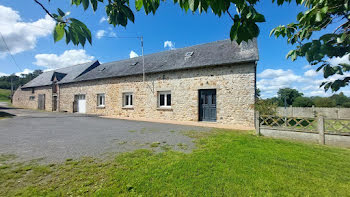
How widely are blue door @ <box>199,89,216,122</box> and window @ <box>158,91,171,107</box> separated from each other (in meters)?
2.57

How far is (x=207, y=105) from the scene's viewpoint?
9.51m

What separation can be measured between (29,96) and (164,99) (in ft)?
84.3

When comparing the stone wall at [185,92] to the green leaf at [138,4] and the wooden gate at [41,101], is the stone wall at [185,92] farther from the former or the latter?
the wooden gate at [41,101]

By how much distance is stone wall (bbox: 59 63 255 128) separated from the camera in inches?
326

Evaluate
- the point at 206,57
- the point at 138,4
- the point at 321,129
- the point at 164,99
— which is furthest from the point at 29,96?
the point at 321,129

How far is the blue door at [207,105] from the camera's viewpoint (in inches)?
367

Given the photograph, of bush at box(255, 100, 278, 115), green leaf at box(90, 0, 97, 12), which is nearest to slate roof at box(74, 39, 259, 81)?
bush at box(255, 100, 278, 115)

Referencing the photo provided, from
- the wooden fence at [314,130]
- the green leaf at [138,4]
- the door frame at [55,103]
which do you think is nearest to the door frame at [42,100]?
the door frame at [55,103]

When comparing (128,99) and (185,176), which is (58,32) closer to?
(185,176)

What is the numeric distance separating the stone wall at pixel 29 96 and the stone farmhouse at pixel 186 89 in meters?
6.31

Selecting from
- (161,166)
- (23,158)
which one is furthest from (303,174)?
(23,158)

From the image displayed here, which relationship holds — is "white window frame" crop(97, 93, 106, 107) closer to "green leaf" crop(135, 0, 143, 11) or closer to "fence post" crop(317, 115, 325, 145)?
"green leaf" crop(135, 0, 143, 11)

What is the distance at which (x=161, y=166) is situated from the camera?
2.78 metres

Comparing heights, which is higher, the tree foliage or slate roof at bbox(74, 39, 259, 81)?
slate roof at bbox(74, 39, 259, 81)
